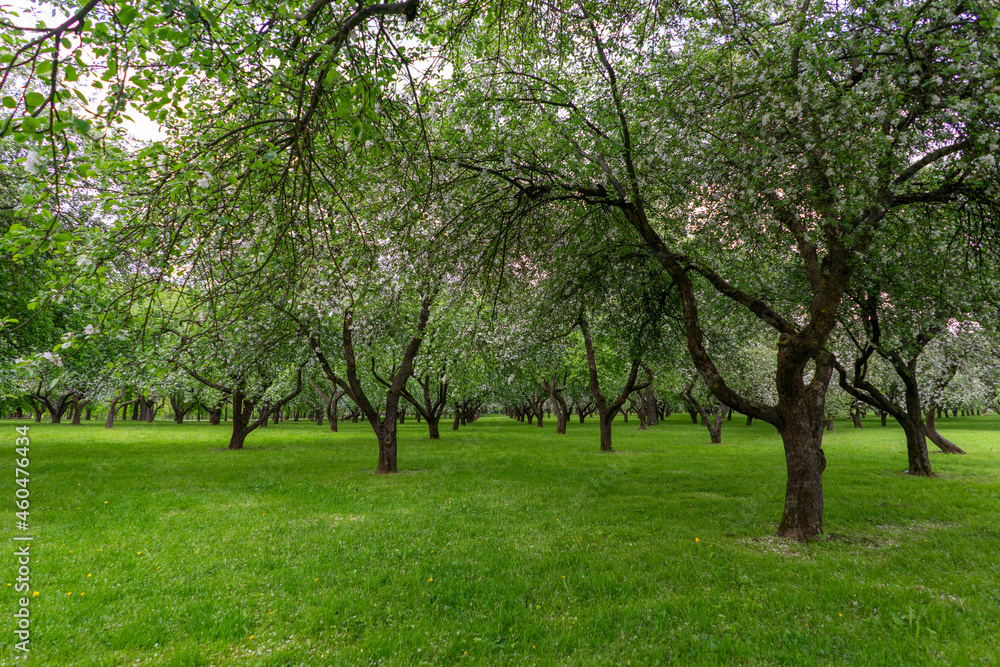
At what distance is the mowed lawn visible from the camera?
5531mm

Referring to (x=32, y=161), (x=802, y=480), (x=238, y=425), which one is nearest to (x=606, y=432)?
(x=802, y=480)

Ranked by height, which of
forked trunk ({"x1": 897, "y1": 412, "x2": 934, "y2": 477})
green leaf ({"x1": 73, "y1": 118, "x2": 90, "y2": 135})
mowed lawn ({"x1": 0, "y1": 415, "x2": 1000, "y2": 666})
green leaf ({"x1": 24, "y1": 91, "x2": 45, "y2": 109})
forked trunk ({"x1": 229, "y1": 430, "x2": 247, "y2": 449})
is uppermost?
green leaf ({"x1": 24, "y1": 91, "x2": 45, "y2": 109})

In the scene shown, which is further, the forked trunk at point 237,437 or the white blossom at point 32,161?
the forked trunk at point 237,437

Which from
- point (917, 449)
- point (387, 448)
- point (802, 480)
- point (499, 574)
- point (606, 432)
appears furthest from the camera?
point (606, 432)

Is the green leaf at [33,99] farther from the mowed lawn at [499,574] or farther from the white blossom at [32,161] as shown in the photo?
the mowed lawn at [499,574]

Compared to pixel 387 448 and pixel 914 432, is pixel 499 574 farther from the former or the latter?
pixel 914 432

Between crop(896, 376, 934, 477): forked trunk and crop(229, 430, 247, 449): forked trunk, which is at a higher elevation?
crop(896, 376, 934, 477): forked trunk

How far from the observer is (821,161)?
→ 7875 mm

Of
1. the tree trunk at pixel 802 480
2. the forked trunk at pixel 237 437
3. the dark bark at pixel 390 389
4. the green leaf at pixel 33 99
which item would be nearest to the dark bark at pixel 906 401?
the tree trunk at pixel 802 480

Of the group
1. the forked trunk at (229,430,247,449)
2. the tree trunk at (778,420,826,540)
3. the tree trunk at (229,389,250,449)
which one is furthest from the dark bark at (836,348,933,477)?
the forked trunk at (229,430,247,449)

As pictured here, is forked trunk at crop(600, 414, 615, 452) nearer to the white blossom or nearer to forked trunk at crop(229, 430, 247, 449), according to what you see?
forked trunk at crop(229, 430, 247, 449)

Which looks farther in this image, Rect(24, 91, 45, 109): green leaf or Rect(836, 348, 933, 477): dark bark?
Rect(836, 348, 933, 477): dark bark

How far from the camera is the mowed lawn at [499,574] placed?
5531mm

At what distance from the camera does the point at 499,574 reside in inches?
301
